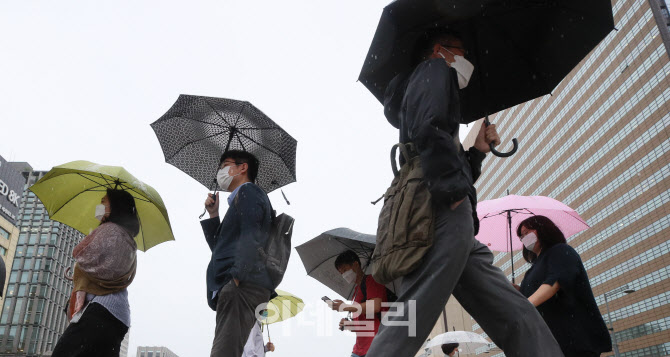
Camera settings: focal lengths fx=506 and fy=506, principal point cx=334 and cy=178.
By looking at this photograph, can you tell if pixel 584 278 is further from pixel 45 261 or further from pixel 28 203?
pixel 28 203

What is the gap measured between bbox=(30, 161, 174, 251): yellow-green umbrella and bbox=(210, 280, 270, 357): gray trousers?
157cm

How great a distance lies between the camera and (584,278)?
341 centimetres

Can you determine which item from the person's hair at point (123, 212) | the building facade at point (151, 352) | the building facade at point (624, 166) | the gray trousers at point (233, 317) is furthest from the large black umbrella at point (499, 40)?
the building facade at point (151, 352)

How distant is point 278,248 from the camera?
11.1 feet

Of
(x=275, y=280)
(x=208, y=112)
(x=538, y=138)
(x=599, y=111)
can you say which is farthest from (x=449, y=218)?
(x=538, y=138)

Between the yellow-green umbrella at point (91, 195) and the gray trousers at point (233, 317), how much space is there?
5.14 ft

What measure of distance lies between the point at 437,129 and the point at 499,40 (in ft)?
3.78

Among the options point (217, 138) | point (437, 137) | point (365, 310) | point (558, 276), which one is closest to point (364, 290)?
point (365, 310)

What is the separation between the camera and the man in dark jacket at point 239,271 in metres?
2.98

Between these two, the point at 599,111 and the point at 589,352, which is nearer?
the point at 589,352

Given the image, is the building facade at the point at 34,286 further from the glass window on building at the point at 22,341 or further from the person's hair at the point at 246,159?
the person's hair at the point at 246,159

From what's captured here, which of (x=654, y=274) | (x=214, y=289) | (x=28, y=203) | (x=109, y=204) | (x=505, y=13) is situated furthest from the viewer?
(x=28, y=203)

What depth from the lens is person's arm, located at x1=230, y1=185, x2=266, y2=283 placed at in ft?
9.93

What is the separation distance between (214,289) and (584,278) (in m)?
2.44
